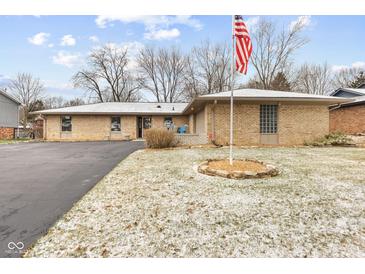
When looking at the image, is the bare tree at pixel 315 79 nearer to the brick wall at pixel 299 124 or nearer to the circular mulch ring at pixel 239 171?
the brick wall at pixel 299 124

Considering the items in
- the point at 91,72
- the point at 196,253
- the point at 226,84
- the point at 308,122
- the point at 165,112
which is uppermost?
the point at 91,72

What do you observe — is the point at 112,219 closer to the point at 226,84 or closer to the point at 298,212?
the point at 298,212

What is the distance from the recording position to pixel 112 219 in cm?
277

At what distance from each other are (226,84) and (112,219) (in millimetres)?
28816

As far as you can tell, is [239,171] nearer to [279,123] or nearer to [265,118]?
[265,118]

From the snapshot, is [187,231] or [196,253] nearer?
[196,253]

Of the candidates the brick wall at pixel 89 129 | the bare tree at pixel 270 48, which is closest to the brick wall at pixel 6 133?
the brick wall at pixel 89 129

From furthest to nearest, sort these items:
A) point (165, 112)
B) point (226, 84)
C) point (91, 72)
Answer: point (91, 72) < point (226, 84) < point (165, 112)

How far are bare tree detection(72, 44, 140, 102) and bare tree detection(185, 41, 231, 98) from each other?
32.4ft

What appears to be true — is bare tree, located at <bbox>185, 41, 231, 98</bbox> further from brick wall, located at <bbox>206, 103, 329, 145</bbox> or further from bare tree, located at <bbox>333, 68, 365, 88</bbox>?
bare tree, located at <bbox>333, 68, 365, 88</bbox>

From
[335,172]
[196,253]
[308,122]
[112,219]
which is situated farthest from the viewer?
[308,122]

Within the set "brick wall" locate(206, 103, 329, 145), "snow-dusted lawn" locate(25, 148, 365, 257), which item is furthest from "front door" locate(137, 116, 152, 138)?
"snow-dusted lawn" locate(25, 148, 365, 257)

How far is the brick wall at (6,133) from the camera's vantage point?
21812mm
